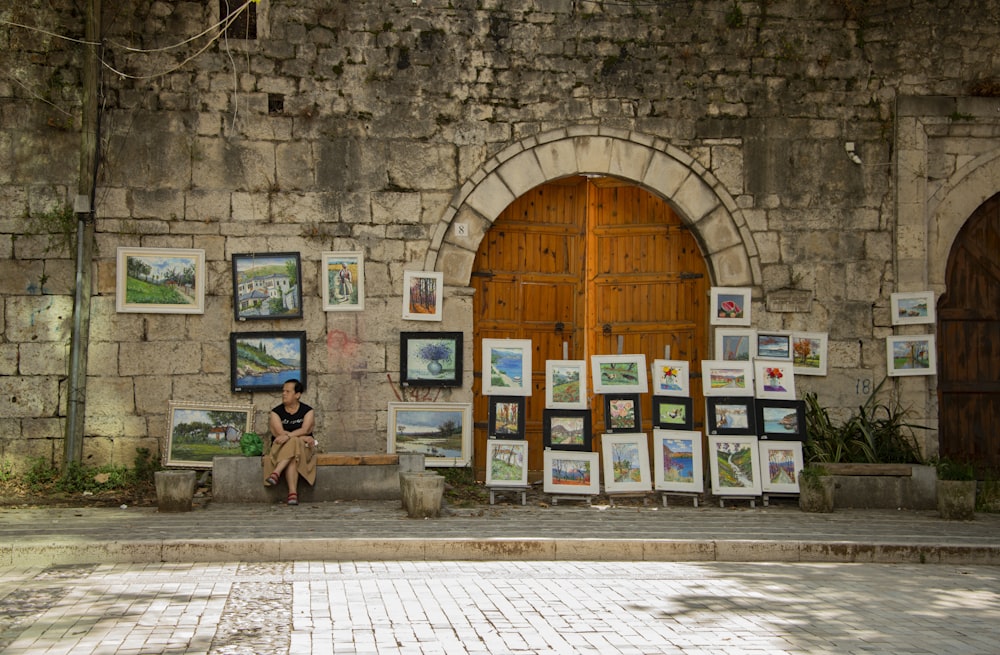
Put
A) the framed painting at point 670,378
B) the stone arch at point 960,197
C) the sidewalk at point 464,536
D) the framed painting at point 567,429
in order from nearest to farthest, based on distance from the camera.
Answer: the sidewalk at point 464,536
the framed painting at point 567,429
the framed painting at point 670,378
the stone arch at point 960,197

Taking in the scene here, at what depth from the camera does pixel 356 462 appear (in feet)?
30.3

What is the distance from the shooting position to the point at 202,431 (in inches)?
382

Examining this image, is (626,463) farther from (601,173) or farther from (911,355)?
(911,355)

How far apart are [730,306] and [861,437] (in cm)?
171

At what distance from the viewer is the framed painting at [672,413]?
382 inches

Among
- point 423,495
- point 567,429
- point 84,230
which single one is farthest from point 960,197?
point 84,230

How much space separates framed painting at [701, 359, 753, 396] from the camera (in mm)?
9797

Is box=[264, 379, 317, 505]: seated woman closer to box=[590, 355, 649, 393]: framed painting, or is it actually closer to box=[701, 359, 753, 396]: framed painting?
box=[590, 355, 649, 393]: framed painting

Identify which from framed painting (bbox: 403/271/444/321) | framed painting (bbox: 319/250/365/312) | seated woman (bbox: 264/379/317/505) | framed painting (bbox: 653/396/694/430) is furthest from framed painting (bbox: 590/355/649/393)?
seated woman (bbox: 264/379/317/505)

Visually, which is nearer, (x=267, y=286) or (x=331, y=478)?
(x=331, y=478)

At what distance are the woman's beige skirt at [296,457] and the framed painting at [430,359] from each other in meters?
1.28

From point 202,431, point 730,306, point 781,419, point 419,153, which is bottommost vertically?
point 202,431

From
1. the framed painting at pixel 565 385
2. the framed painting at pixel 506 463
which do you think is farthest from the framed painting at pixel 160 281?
the framed painting at pixel 565 385

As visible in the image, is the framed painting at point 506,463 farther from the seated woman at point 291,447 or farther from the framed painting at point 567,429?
the seated woman at point 291,447
